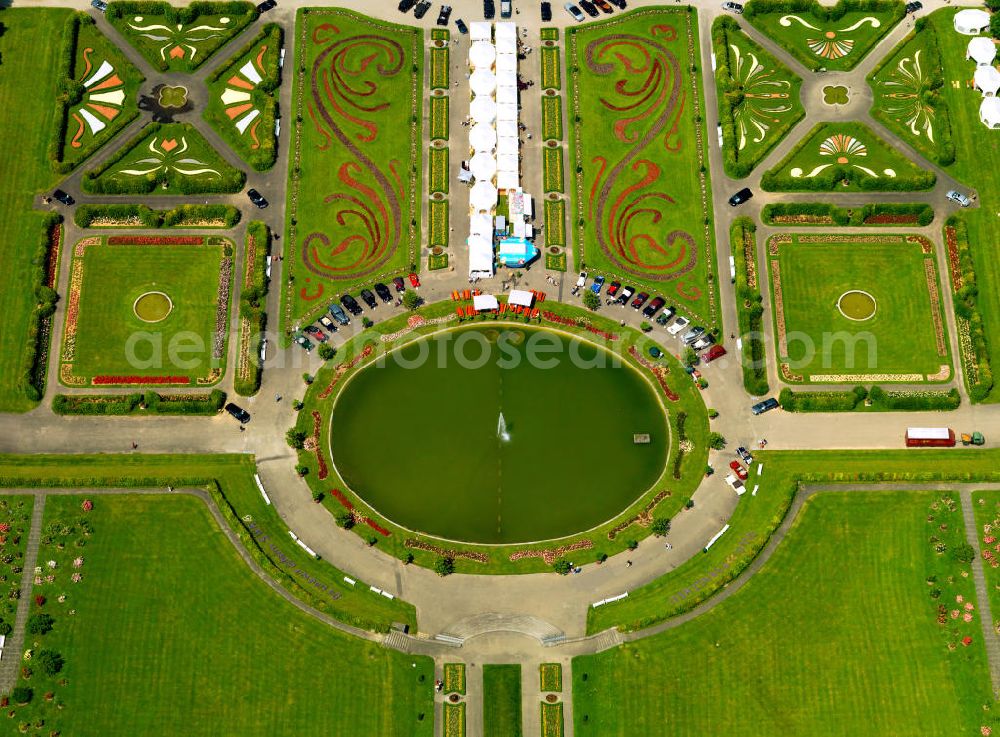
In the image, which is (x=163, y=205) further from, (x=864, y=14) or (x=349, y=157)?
(x=864, y=14)

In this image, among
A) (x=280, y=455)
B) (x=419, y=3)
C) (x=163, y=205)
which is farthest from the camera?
(x=419, y=3)

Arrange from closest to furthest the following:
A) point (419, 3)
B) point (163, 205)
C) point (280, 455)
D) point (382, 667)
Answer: point (382, 667), point (280, 455), point (163, 205), point (419, 3)

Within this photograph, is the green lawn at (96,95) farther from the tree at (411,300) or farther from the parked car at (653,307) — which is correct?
the parked car at (653,307)

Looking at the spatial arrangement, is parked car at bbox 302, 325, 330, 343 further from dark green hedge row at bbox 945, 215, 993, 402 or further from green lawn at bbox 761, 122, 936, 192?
dark green hedge row at bbox 945, 215, 993, 402

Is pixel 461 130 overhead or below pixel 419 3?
below

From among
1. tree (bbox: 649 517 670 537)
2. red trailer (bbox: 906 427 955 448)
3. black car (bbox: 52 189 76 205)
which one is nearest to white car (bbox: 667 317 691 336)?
tree (bbox: 649 517 670 537)

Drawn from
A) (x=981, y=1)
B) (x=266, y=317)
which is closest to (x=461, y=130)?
→ (x=266, y=317)
